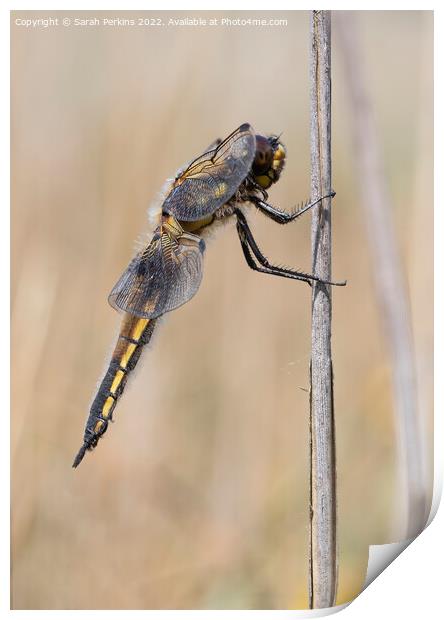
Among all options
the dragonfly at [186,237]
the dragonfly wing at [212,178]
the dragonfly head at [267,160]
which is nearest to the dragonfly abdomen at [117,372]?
the dragonfly at [186,237]

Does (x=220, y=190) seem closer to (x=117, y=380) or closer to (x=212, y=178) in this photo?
(x=212, y=178)

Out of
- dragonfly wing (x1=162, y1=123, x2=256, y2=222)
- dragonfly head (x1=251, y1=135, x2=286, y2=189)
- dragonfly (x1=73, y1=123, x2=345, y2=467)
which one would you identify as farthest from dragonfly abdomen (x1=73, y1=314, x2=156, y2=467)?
dragonfly head (x1=251, y1=135, x2=286, y2=189)

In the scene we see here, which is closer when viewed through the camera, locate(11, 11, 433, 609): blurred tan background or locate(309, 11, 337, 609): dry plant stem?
locate(309, 11, 337, 609): dry plant stem

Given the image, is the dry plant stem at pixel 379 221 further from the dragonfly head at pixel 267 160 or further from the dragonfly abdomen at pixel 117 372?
the dragonfly abdomen at pixel 117 372

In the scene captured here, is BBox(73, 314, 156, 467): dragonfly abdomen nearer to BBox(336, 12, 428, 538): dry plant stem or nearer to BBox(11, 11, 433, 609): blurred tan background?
BBox(11, 11, 433, 609): blurred tan background

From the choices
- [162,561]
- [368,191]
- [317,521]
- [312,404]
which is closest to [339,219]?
[368,191]

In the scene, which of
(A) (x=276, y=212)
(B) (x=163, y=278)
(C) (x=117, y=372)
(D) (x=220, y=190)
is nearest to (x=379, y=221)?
(A) (x=276, y=212)
